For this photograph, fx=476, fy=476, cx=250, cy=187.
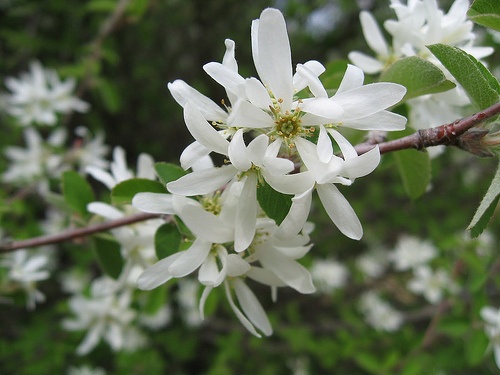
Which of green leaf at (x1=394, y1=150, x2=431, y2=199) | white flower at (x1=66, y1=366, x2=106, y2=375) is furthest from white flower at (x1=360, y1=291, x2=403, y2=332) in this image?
green leaf at (x1=394, y1=150, x2=431, y2=199)

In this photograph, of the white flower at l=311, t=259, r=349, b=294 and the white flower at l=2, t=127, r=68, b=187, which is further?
the white flower at l=311, t=259, r=349, b=294

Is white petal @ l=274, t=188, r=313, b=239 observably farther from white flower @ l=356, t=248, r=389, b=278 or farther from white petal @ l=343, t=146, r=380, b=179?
white flower @ l=356, t=248, r=389, b=278

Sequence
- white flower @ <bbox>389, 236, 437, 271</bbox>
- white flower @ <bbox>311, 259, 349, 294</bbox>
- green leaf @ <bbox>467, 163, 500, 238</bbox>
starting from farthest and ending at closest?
white flower @ <bbox>311, 259, 349, 294</bbox>, white flower @ <bbox>389, 236, 437, 271</bbox>, green leaf @ <bbox>467, 163, 500, 238</bbox>

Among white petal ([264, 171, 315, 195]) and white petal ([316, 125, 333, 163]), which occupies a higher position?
white petal ([316, 125, 333, 163])

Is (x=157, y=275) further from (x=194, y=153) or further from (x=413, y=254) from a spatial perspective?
(x=413, y=254)

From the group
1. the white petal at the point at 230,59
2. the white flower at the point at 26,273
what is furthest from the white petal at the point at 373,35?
the white flower at the point at 26,273

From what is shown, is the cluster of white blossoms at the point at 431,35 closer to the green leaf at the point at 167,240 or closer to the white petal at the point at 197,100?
the white petal at the point at 197,100
